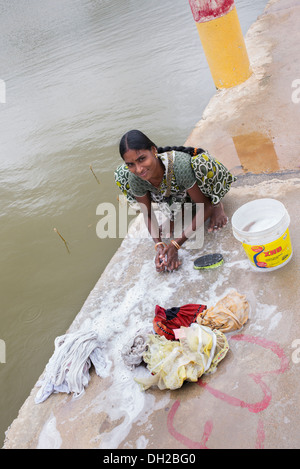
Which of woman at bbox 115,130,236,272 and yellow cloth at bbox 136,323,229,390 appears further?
woman at bbox 115,130,236,272

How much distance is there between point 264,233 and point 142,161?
2.95 feet

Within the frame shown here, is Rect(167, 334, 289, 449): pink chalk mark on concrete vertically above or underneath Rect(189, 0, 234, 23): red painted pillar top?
underneath

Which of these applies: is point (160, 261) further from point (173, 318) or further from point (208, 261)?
point (173, 318)

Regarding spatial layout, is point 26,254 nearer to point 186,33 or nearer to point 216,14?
point 216,14

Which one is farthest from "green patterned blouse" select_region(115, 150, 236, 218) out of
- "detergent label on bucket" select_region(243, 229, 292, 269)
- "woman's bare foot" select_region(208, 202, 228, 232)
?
"detergent label on bucket" select_region(243, 229, 292, 269)

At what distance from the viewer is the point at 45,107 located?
7.33 m

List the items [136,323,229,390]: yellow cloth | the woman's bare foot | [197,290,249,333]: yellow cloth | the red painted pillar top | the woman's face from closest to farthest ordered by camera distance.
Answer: [136,323,229,390]: yellow cloth, [197,290,249,333]: yellow cloth, the woman's face, the woman's bare foot, the red painted pillar top

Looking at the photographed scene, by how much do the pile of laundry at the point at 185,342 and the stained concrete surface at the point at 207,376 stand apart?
0.24 feet

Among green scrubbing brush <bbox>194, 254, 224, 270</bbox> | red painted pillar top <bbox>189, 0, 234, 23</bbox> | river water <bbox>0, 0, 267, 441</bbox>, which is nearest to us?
green scrubbing brush <bbox>194, 254, 224, 270</bbox>

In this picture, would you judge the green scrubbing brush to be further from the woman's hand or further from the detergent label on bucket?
the detergent label on bucket

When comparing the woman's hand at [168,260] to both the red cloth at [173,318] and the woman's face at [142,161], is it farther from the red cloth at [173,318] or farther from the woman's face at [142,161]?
the woman's face at [142,161]

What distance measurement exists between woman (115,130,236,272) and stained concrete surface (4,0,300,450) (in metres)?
0.16

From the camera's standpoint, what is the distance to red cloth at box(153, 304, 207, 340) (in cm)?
212
